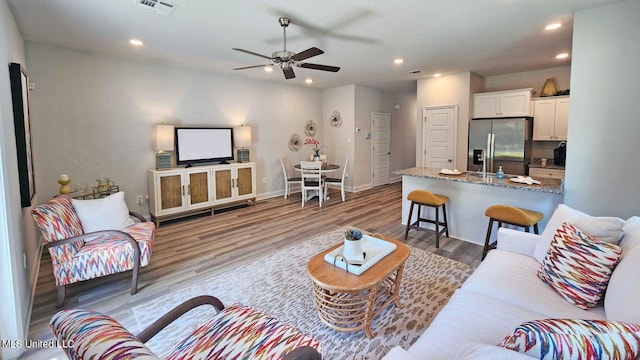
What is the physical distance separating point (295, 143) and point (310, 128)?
0.63 metres

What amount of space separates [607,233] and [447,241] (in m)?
2.24

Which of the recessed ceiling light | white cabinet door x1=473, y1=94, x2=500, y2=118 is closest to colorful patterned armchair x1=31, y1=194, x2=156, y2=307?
the recessed ceiling light

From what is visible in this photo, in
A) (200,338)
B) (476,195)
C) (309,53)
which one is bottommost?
(200,338)

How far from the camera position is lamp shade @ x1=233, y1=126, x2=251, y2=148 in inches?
229

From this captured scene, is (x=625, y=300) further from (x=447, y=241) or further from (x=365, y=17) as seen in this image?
(x=365, y=17)

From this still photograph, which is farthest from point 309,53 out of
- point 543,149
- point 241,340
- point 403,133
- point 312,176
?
point 403,133

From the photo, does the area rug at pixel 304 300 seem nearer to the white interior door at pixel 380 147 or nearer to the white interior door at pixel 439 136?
the white interior door at pixel 439 136

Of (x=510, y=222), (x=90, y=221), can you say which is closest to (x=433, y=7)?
(x=510, y=222)

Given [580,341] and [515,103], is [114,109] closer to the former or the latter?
[580,341]

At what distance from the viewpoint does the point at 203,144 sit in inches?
212

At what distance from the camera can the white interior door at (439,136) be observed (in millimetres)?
6004

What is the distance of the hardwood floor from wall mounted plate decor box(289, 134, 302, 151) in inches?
54.9

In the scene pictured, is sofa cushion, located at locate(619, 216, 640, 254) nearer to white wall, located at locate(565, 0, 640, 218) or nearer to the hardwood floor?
white wall, located at locate(565, 0, 640, 218)

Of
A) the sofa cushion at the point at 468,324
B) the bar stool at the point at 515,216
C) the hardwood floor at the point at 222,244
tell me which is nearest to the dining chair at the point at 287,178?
the hardwood floor at the point at 222,244
